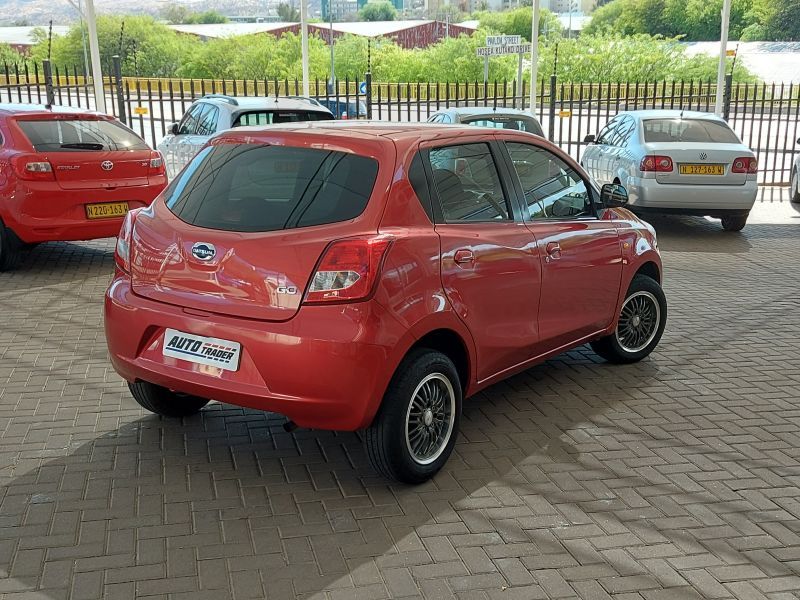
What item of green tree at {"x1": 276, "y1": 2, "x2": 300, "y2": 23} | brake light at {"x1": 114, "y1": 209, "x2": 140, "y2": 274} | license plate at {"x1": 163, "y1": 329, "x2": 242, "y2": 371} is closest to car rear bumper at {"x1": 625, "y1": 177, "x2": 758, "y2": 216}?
brake light at {"x1": 114, "y1": 209, "x2": 140, "y2": 274}

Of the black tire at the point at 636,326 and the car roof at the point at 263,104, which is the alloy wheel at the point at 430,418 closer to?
the black tire at the point at 636,326

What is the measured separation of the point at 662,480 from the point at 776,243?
8.51 m

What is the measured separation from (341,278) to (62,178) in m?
6.11

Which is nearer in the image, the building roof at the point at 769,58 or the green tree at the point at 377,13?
the building roof at the point at 769,58

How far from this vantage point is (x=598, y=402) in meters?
5.70

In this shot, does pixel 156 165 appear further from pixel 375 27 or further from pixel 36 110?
pixel 375 27

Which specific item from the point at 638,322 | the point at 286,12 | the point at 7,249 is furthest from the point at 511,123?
the point at 286,12

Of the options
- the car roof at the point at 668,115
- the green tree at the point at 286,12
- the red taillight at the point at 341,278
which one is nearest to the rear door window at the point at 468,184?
the red taillight at the point at 341,278

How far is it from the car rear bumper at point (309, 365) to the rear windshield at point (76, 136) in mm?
5756

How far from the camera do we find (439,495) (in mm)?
4344

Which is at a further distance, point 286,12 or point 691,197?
point 286,12

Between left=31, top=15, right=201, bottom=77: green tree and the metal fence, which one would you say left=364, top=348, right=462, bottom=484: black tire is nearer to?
the metal fence

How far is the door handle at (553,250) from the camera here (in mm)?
5238

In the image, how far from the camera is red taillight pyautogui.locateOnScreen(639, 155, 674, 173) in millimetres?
11758
